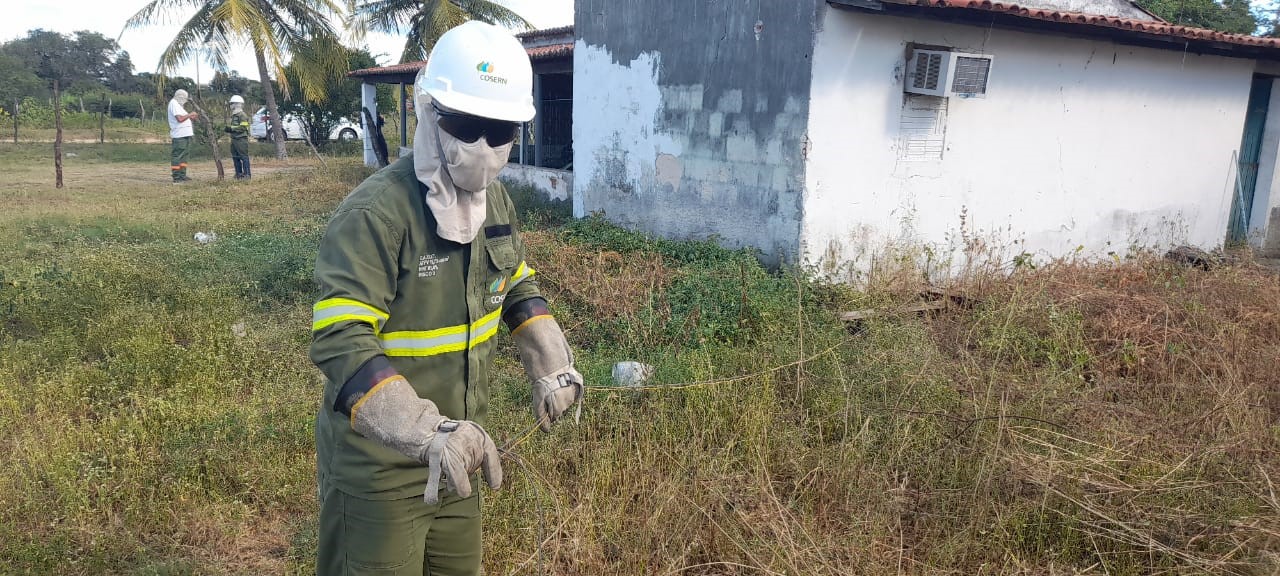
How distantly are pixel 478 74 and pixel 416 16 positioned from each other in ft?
64.5

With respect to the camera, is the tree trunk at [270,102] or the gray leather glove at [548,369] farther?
the tree trunk at [270,102]

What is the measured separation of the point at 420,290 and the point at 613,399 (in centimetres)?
208

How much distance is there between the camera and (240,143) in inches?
591

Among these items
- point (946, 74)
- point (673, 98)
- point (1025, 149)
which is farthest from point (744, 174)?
point (1025, 149)

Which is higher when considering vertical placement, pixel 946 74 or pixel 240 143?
pixel 946 74

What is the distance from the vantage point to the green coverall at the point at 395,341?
5.81ft

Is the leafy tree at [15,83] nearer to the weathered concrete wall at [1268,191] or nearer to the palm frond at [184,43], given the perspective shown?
the palm frond at [184,43]

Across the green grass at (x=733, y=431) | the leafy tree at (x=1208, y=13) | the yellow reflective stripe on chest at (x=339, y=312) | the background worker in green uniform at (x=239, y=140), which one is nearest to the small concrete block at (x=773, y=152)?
the green grass at (x=733, y=431)

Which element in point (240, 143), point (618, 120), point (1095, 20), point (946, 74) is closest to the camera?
point (946, 74)

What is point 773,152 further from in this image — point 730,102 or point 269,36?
point 269,36

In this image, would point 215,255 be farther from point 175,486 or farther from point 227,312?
point 175,486

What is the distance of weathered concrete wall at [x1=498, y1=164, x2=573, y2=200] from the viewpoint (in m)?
10.9

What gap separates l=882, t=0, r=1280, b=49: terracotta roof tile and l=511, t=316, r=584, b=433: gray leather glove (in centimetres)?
472

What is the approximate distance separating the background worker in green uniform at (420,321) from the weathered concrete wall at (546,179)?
8798 millimetres
